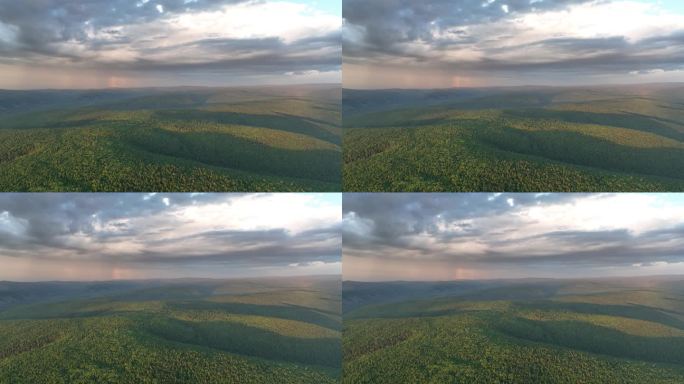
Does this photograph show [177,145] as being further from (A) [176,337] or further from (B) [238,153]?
(A) [176,337]

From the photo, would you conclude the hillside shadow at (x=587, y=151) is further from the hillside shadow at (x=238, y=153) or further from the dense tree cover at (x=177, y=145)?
the dense tree cover at (x=177, y=145)

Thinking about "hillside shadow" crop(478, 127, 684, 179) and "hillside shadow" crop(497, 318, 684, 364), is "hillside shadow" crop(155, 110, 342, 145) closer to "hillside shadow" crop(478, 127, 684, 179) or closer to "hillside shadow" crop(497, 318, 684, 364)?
"hillside shadow" crop(478, 127, 684, 179)

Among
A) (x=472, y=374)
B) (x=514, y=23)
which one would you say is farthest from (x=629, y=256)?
(x=514, y=23)

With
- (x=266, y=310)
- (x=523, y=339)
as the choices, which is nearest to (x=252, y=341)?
(x=266, y=310)

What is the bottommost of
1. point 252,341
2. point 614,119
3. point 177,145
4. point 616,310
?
point 252,341

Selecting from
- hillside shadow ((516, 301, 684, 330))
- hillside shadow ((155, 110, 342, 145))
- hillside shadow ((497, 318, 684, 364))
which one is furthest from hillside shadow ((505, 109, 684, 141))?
hillside shadow ((155, 110, 342, 145))
